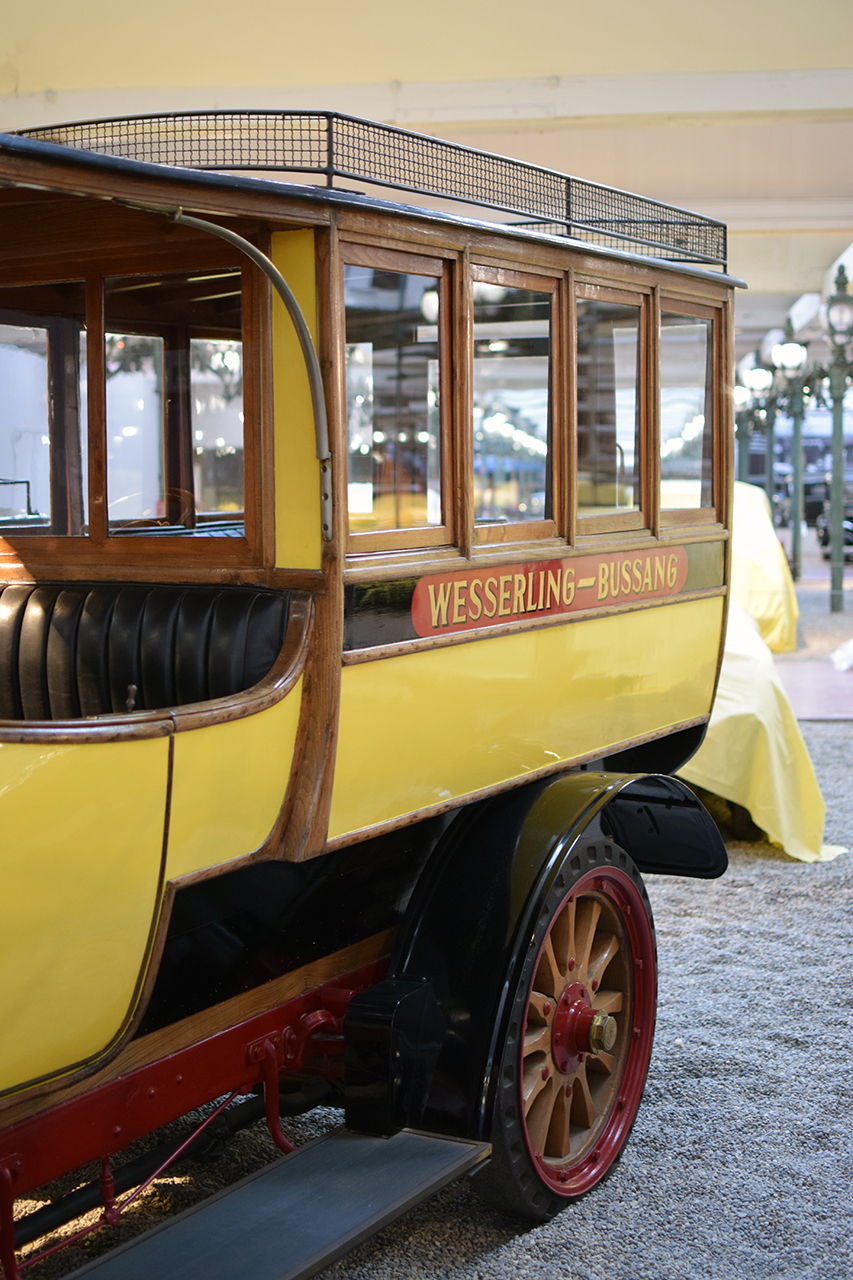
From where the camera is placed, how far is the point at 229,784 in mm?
2051

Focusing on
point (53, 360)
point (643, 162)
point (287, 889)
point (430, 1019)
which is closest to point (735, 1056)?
point (430, 1019)

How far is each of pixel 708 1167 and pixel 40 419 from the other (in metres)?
2.41

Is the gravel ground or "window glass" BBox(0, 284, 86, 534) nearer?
the gravel ground

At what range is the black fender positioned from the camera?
2.38m

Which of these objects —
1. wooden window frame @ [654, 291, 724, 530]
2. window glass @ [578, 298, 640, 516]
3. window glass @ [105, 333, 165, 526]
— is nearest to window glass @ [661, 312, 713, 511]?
wooden window frame @ [654, 291, 724, 530]

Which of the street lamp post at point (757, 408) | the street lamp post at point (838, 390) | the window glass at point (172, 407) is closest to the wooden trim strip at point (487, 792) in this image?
the window glass at point (172, 407)

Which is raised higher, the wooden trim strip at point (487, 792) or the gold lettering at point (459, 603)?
the gold lettering at point (459, 603)

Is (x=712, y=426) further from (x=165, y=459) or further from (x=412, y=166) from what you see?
(x=165, y=459)

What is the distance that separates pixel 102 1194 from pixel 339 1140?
0.52 meters

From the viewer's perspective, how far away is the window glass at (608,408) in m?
2.96

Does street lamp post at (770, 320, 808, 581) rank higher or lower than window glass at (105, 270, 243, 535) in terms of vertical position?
higher

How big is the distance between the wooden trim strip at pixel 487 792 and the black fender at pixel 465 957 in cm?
4

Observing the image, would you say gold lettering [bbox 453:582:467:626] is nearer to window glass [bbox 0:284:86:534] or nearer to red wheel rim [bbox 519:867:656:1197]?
red wheel rim [bbox 519:867:656:1197]

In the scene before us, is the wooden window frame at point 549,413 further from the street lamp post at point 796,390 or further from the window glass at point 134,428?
the street lamp post at point 796,390
